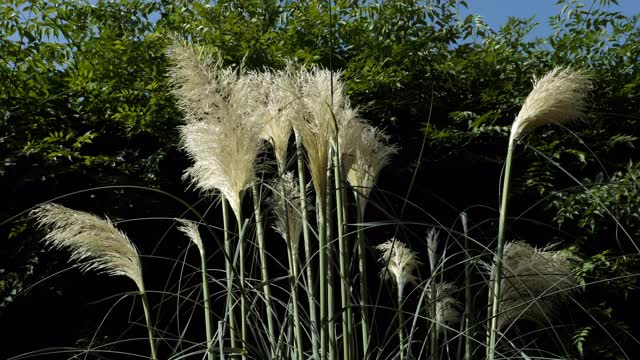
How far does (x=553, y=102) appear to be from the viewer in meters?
2.41

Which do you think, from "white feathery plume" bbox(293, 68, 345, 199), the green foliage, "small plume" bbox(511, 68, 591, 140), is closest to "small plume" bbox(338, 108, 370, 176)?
"white feathery plume" bbox(293, 68, 345, 199)

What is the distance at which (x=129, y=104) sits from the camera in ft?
15.4

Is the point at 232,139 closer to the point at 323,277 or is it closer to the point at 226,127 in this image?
the point at 226,127

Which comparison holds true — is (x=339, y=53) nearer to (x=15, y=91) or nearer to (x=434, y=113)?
(x=434, y=113)

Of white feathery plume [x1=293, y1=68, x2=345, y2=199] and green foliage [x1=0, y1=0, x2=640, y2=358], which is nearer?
white feathery plume [x1=293, y1=68, x2=345, y2=199]

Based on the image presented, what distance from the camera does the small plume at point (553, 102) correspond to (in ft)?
7.91

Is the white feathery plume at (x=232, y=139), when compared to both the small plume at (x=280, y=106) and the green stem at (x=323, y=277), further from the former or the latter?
the green stem at (x=323, y=277)

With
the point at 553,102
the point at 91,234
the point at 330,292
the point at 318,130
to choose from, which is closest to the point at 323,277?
the point at 330,292

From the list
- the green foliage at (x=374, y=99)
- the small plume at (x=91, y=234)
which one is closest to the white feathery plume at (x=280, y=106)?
the small plume at (x=91, y=234)

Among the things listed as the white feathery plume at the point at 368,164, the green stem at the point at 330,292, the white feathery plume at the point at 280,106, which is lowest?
the green stem at the point at 330,292

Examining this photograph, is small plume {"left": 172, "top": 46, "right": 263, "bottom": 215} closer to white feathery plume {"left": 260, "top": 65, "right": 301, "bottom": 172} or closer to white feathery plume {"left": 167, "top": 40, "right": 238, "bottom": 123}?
white feathery plume {"left": 167, "top": 40, "right": 238, "bottom": 123}

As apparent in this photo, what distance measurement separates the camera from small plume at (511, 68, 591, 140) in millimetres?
2410

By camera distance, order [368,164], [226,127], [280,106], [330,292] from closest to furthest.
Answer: [226,127], [330,292], [280,106], [368,164]

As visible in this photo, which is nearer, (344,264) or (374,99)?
(344,264)
